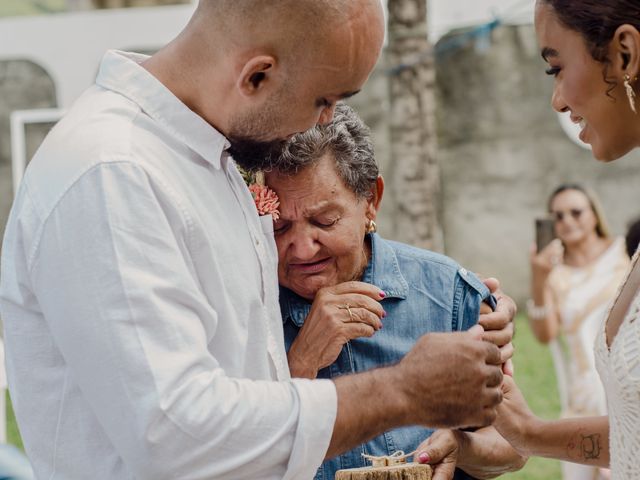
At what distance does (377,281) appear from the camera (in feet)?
10.4

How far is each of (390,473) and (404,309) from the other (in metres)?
0.74

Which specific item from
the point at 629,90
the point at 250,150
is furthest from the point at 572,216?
the point at 250,150

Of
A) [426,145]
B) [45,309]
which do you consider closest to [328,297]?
[45,309]

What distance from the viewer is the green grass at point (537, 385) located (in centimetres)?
862

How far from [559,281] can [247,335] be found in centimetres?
571

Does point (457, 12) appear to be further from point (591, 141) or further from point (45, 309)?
point (45, 309)

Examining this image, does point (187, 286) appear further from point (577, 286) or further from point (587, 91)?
point (577, 286)

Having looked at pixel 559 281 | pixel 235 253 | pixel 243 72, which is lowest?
pixel 559 281

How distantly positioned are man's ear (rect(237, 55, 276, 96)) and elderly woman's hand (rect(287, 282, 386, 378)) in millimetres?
834

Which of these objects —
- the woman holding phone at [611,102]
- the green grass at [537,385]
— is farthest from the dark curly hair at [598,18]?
the green grass at [537,385]

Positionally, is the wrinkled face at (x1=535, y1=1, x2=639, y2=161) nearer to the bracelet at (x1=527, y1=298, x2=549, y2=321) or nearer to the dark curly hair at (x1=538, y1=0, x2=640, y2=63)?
the dark curly hair at (x1=538, y1=0, x2=640, y2=63)

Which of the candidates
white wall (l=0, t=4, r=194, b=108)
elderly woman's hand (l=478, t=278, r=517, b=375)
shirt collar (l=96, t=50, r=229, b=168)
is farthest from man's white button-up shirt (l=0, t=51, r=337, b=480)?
white wall (l=0, t=4, r=194, b=108)

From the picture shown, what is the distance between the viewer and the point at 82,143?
6.78ft

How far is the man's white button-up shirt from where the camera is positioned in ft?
6.46
